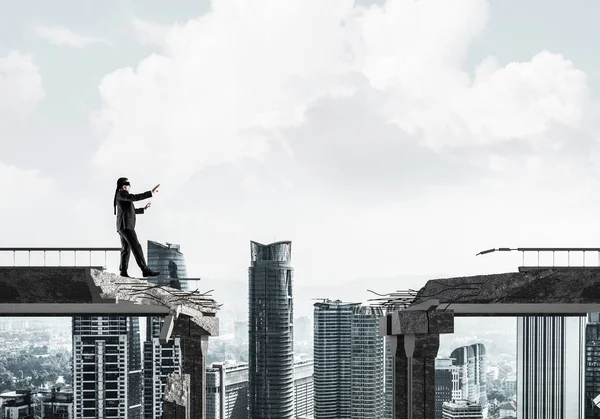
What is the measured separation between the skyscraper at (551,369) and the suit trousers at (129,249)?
200ft

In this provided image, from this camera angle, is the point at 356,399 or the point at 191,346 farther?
the point at 356,399

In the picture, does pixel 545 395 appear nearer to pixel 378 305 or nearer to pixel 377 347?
pixel 377 347

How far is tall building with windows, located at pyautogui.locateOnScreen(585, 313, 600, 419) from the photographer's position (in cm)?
6144

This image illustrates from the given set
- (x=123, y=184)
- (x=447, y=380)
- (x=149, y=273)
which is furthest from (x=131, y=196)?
(x=447, y=380)

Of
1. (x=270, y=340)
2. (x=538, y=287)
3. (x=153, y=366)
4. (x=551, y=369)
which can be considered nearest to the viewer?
(x=538, y=287)

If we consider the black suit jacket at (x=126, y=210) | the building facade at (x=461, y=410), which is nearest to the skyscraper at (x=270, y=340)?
the building facade at (x=461, y=410)

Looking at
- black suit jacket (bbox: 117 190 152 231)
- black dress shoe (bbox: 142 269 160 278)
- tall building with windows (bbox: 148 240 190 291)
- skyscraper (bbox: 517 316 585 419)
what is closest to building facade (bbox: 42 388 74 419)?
tall building with windows (bbox: 148 240 190 291)

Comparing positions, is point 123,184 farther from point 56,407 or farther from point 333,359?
point 333,359

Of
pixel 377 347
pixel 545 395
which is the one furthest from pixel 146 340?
pixel 545 395

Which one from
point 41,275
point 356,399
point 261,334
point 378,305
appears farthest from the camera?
point 261,334

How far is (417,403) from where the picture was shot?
426 inches

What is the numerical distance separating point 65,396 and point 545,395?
47252mm

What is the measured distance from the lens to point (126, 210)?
32.9 ft

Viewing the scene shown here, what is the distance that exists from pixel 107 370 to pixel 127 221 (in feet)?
228
